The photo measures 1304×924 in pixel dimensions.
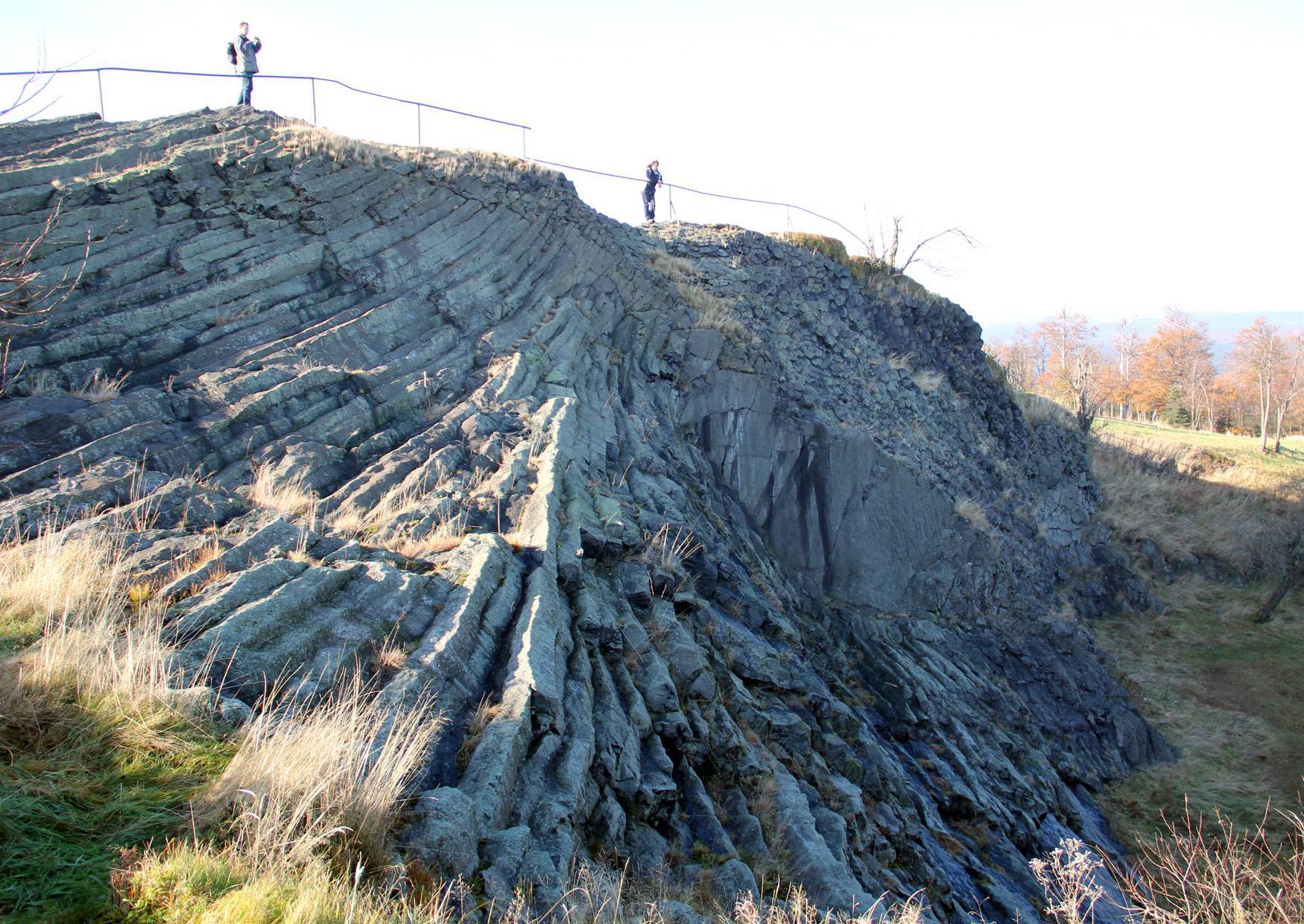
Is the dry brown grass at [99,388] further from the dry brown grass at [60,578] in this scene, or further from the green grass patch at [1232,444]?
the green grass patch at [1232,444]

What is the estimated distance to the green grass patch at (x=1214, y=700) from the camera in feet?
43.3

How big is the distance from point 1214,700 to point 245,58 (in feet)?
72.7

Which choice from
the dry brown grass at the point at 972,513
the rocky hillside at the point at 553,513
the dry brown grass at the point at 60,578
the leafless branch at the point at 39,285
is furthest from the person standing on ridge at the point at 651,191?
the dry brown grass at the point at 60,578

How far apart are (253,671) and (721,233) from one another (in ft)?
60.0

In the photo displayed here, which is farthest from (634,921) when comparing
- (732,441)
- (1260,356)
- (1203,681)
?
(1260,356)

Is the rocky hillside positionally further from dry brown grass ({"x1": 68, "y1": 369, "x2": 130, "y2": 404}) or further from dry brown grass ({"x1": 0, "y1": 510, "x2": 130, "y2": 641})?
dry brown grass ({"x1": 0, "y1": 510, "x2": 130, "y2": 641})

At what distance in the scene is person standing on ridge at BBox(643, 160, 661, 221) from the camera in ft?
72.9

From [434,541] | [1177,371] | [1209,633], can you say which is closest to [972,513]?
[1209,633]

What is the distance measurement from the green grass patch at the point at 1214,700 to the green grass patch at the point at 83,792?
12.1 meters

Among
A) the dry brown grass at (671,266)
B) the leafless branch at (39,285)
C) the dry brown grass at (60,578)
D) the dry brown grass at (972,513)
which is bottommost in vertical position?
the dry brown grass at (972,513)

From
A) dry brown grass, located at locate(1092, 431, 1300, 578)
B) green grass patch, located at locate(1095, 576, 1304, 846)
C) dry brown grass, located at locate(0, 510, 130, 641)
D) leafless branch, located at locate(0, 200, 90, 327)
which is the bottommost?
green grass patch, located at locate(1095, 576, 1304, 846)

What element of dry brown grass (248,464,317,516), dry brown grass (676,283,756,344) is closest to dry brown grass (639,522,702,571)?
dry brown grass (248,464,317,516)

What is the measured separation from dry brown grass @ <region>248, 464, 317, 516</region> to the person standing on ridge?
53.5 feet

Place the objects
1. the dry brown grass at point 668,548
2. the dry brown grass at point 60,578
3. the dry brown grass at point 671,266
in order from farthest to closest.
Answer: the dry brown grass at point 671,266 < the dry brown grass at point 668,548 < the dry brown grass at point 60,578
